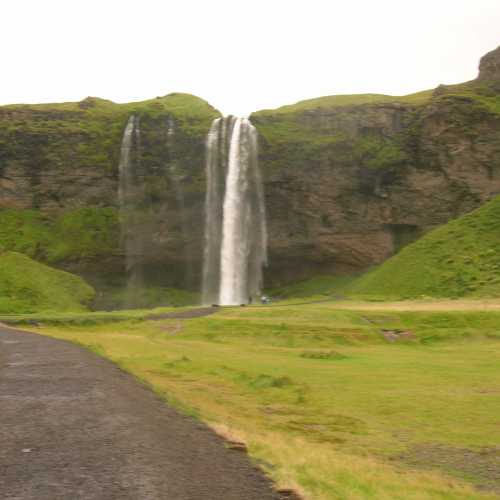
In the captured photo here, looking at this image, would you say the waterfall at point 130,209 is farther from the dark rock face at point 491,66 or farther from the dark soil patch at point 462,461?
the dark soil patch at point 462,461

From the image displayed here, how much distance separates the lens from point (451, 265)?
5278cm

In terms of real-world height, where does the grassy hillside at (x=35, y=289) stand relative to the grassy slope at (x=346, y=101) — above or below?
below

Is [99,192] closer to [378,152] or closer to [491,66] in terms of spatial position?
[378,152]

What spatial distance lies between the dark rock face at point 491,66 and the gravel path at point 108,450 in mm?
73442

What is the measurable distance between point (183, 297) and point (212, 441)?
5990cm

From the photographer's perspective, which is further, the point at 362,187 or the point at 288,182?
the point at 362,187

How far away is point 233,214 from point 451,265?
2369cm

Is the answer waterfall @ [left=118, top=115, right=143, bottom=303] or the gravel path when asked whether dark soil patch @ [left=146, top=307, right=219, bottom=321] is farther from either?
waterfall @ [left=118, top=115, right=143, bottom=303]

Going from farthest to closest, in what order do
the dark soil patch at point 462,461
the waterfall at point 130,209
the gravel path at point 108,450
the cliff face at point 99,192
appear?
1. the waterfall at point 130,209
2. the cliff face at point 99,192
3. the dark soil patch at point 462,461
4. the gravel path at point 108,450

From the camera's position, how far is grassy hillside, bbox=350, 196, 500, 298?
49719 millimetres

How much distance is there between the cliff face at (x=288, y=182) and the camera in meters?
67.9

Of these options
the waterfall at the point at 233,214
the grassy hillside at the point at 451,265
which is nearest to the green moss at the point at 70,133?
the waterfall at the point at 233,214

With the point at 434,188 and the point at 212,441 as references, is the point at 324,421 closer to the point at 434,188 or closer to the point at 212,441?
the point at 212,441

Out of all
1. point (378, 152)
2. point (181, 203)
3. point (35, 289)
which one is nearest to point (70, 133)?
point (181, 203)
